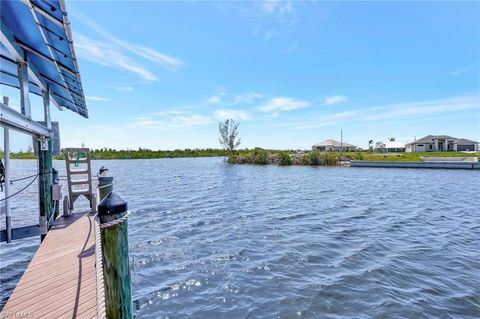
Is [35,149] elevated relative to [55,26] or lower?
lower

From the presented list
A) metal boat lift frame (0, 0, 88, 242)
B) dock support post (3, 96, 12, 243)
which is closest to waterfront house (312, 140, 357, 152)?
metal boat lift frame (0, 0, 88, 242)

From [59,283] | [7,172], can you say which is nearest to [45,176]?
[7,172]

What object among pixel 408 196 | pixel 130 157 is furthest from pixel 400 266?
pixel 130 157

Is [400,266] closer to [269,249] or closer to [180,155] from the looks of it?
[269,249]

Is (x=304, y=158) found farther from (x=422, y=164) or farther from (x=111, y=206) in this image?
(x=111, y=206)

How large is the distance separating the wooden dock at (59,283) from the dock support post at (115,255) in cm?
135

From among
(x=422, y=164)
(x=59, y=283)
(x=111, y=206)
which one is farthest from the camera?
(x=422, y=164)

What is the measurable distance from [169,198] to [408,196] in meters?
16.1

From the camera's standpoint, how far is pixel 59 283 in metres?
4.69

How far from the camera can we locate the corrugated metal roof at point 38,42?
154 inches

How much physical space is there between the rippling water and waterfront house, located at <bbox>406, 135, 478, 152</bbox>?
6989 centimetres

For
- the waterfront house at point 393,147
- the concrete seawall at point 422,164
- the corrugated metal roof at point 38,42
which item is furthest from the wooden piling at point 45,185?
the waterfront house at point 393,147

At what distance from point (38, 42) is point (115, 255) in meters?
4.75

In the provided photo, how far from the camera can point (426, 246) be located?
9.34 meters
